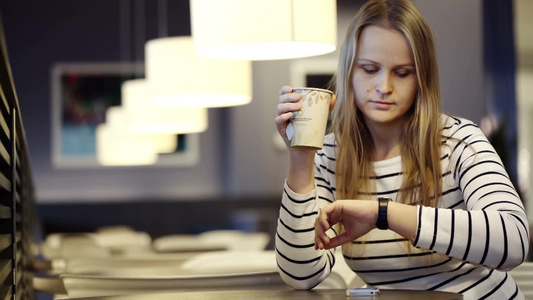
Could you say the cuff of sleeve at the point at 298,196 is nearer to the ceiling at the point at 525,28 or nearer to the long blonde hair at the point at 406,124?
the long blonde hair at the point at 406,124

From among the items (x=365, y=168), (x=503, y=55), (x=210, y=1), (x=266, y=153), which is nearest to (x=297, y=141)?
(x=365, y=168)

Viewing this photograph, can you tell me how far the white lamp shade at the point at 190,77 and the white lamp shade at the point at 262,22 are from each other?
1.22 metres

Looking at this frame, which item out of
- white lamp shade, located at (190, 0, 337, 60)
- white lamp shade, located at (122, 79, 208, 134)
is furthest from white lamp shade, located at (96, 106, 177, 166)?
white lamp shade, located at (190, 0, 337, 60)

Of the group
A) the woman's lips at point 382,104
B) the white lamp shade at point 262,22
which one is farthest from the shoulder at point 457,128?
the white lamp shade at point 262,22

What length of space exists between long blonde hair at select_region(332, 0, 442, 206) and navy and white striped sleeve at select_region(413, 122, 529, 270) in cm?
14

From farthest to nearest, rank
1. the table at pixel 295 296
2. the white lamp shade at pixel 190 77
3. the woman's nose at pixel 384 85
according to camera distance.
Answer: the white lamp shade at pixel 190 77
the woman's nose at pixel 384 85
the table at pixel 295 296

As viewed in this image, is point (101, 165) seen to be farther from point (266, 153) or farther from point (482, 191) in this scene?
point (482, 191)

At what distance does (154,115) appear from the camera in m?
5.44

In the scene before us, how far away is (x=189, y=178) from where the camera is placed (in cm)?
964

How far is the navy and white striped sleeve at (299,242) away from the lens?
5.60 feet

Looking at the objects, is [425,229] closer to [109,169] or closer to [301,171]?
[301,171]

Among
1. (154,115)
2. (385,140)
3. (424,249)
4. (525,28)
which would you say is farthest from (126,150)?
(424,249)

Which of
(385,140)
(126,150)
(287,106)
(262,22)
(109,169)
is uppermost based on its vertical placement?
(262,22)

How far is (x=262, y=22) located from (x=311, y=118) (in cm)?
110
